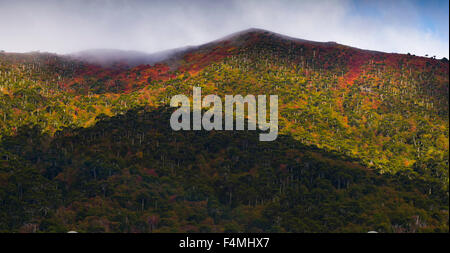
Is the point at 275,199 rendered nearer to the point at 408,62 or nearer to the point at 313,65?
the point at 313,65

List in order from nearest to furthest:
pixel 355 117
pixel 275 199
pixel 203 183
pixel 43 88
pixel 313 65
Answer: pixel 275 199
pixel 203 183
pixel 355 117
pixel 43 88
pixel 313 65

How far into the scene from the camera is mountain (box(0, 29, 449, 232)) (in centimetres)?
10725

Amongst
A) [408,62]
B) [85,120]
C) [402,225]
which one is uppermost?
[408,62]

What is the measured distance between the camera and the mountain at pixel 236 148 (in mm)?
107250

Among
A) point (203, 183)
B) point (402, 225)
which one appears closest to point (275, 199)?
point (203, 183)

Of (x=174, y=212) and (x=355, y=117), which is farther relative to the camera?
(x=355, y=117)

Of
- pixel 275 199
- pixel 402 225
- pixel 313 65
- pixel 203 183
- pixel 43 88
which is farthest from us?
pixel 313 65

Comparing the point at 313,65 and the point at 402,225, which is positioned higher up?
the point at 313,65

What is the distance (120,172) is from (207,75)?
59620mm

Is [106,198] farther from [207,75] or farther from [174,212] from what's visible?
[207,75]

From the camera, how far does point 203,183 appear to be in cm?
12138

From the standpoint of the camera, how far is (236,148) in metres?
133

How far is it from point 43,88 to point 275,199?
97.8m

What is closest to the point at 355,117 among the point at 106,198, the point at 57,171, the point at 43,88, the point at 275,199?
the point at 275,199
